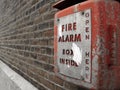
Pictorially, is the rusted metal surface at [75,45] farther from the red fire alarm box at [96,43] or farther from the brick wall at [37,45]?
the brick wall at [37,45]

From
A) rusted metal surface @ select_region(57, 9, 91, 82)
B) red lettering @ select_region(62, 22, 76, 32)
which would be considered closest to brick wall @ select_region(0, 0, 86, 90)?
rusted metal surface @ select_region(57, 9, 91, 82)

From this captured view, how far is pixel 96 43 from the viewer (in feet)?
4.08

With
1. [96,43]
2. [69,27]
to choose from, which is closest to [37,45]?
[69,27]

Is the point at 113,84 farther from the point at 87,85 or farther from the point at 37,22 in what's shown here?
the point at 37,22

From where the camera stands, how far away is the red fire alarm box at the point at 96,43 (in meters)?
1.23

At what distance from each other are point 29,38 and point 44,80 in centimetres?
99

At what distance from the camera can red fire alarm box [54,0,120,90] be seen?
1.23 m

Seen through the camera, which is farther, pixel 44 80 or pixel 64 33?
pixel 44 80

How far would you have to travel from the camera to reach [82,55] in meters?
1.36

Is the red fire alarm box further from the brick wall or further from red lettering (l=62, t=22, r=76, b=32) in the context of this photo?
the brick wall

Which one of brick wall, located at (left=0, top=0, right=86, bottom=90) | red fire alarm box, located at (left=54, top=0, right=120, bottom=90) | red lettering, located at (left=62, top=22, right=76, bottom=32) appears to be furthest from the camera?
brick wall, located at (left=0, top=0, right=86, bottom=90)

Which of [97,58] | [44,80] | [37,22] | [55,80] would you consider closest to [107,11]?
[97,58]

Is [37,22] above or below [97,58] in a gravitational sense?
above

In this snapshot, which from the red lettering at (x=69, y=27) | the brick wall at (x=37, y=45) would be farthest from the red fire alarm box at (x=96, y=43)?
the brick wall at (x=37, y=45)
